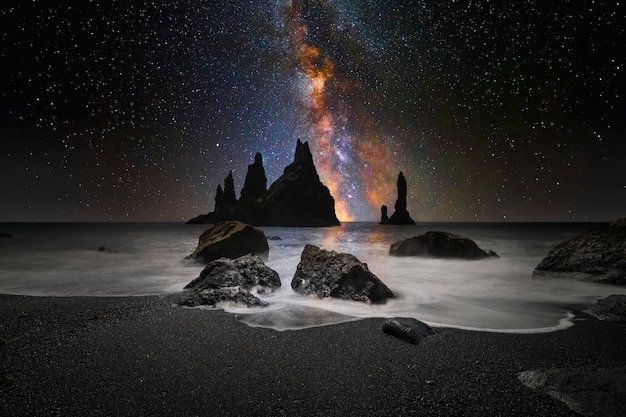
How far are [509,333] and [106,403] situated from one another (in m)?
5.92

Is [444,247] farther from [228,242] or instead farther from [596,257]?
[228,242]

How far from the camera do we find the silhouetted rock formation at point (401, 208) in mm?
134250

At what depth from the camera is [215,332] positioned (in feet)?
16.6

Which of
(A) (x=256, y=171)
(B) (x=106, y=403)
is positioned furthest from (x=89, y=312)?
(A) (x=256, y=171)

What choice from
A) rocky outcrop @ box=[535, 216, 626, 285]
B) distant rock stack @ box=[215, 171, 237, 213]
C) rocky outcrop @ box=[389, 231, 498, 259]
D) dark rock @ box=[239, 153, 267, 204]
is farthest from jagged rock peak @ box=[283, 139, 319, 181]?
rocky outcrop @ box=[535, 216, 626, 285]

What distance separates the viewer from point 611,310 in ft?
19.8

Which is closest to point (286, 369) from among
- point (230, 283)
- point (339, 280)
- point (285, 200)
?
point (339, 280)

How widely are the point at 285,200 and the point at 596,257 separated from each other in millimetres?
124719

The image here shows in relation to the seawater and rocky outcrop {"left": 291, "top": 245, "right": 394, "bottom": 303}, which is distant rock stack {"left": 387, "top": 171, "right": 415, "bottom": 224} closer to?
the seawater

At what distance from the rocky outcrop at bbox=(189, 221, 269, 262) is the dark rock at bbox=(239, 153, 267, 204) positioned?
132381 millimetres

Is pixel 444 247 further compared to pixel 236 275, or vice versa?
pixel 444 247

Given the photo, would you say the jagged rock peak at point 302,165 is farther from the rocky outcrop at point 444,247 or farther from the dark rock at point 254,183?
the rocky outcrop at point 444,247

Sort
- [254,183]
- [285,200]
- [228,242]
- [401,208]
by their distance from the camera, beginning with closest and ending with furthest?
[228,242] → [285,200] → [401,208] → [254,183]

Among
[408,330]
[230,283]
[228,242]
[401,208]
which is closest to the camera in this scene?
[408,330]
